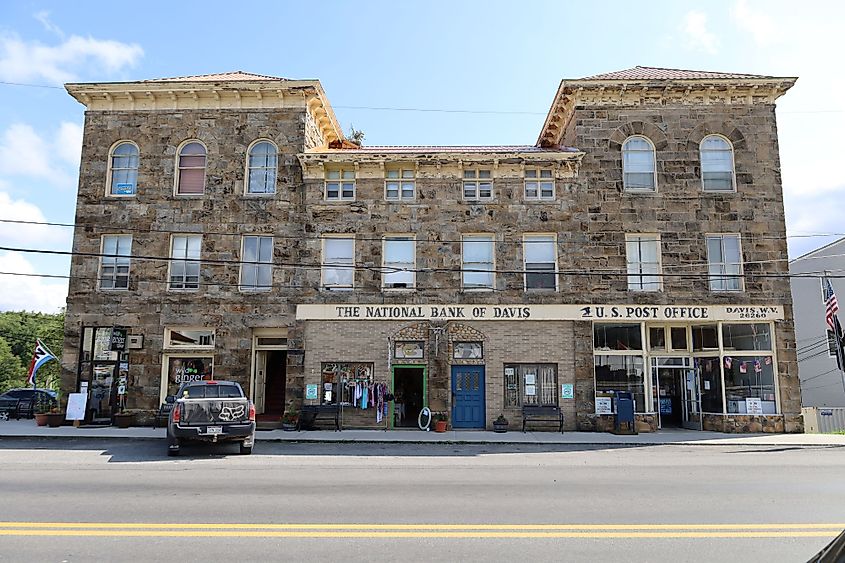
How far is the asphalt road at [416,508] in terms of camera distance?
629cm

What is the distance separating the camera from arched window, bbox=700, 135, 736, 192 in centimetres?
2239

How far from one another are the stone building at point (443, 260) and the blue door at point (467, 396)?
7cm

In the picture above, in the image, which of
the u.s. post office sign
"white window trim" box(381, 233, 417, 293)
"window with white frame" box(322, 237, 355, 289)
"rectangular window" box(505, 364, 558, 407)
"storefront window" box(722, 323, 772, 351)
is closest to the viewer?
"rectangular window" box(505, 364, 558, 407)

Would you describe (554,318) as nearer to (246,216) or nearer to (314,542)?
(246,216)

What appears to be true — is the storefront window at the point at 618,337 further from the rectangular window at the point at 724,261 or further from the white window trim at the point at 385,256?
the white window trim at the point at 385,256

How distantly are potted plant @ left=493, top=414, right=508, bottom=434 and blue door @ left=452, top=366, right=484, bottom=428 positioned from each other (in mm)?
695

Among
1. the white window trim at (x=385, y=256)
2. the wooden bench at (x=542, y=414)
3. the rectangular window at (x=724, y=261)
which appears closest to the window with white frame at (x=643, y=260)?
the rectangular window at (x=724, y=261)

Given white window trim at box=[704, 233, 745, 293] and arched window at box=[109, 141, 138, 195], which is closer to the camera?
white window trim at box=[704, 233, 745, 293]

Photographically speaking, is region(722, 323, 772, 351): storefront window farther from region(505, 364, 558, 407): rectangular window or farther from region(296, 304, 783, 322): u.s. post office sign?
region(505, 364, 558, 407): rectangular window

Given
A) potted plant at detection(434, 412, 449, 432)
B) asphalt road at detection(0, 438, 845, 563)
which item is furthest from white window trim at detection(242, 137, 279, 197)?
asphalt road at detection(0, 438, 845, 563)

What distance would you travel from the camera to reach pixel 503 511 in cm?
813

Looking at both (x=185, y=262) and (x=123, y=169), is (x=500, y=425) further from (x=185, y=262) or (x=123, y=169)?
(x=123, y=169)

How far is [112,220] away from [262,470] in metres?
14.6

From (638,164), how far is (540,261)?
198 inches
